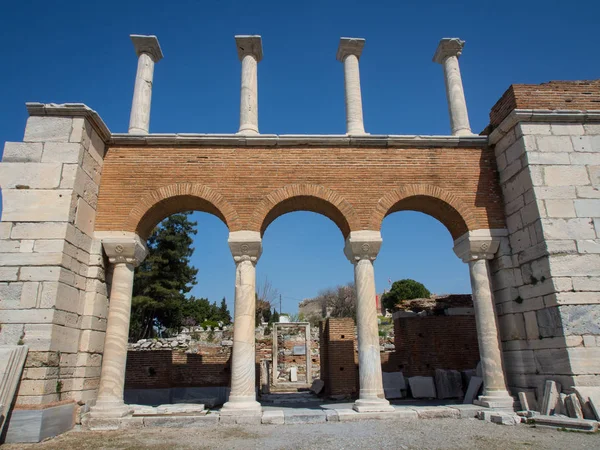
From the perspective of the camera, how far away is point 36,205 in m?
7.99

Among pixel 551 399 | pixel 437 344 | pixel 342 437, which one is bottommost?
pixel 342 437

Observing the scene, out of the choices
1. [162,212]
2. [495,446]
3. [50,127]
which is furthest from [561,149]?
[50,127]

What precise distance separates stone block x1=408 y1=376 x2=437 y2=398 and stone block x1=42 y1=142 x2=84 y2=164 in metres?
10.8

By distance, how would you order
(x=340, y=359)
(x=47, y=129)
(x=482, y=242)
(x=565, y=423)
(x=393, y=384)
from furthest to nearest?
(x=340, y=359)
(x=393, y=384)
(x=482, y=242)
(x=47, y=129)
(x=565, y=423)

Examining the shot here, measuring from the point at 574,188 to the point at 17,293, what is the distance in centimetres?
1112

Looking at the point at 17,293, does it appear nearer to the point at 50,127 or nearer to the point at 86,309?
the point at 86,309

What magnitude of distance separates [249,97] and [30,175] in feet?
17.2

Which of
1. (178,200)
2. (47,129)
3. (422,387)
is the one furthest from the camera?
(422,387)

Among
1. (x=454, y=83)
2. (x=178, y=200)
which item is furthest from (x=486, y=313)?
(x=178, y=200)

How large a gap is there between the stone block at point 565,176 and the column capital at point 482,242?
1.50 meters

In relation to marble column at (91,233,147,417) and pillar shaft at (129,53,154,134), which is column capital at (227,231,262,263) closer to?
marble column at (91,233,147,417)

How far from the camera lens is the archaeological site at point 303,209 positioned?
24.6 feet

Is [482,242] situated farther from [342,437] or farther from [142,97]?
[142,97]

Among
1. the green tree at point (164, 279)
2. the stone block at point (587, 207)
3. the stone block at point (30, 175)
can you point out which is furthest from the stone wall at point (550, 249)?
the green tree at point (164, 279)
